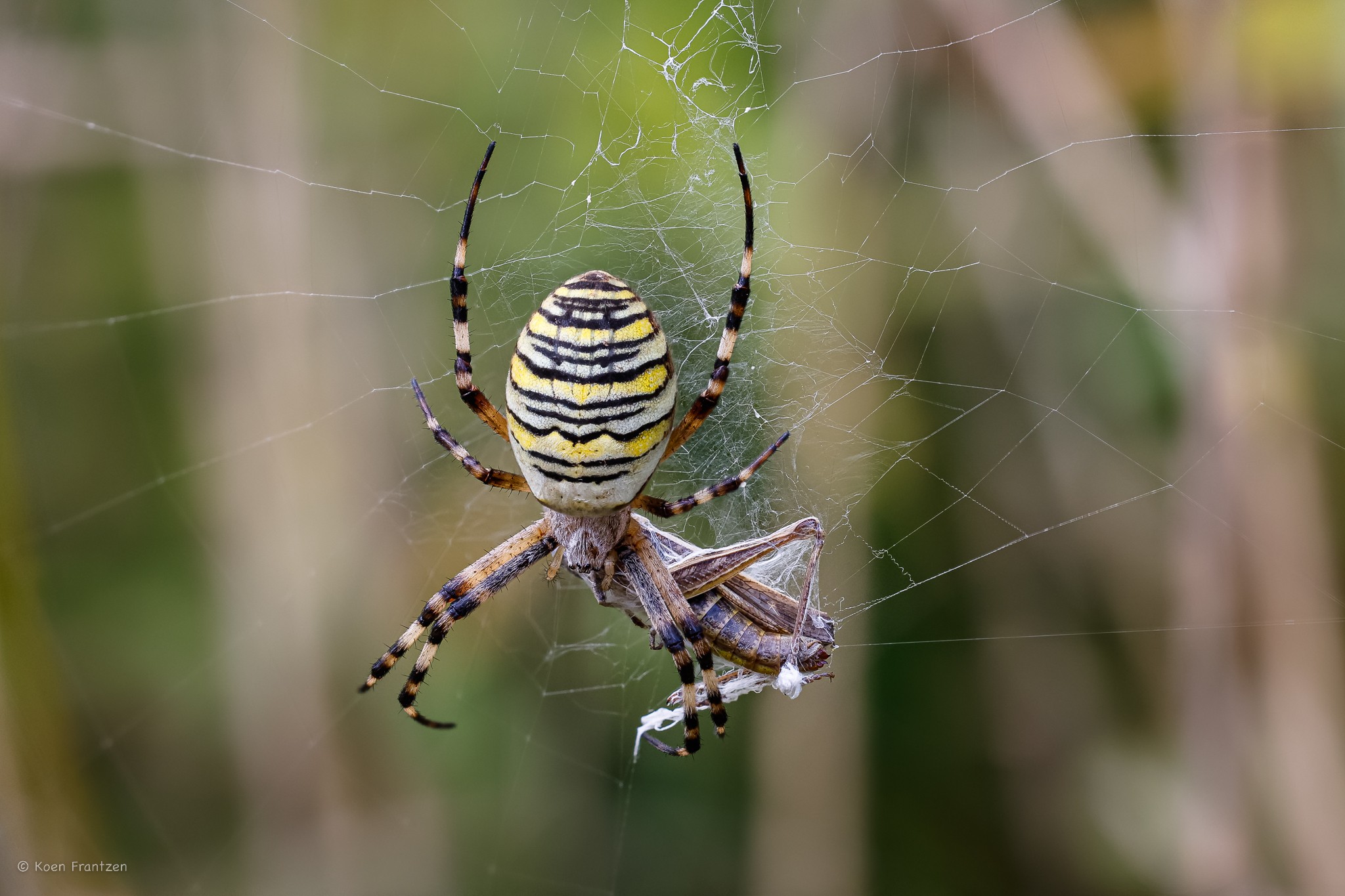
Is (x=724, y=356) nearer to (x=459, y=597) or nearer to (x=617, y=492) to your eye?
(x=617, y=492)

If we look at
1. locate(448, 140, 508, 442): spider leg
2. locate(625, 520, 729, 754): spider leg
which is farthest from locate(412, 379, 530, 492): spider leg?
locate(625, 520, 729, 754): spider leg

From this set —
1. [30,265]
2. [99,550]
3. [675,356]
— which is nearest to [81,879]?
[99,550]

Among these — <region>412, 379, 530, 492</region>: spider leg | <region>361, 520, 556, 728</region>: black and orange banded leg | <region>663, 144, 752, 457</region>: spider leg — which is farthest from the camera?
<region>361, 520, 556, 728</region>: black and orange banded leg

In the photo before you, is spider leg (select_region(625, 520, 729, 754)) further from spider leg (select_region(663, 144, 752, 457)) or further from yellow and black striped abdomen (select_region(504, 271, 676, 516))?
yellow and black striped abdomen (select_region(504, 271, 676, 516))

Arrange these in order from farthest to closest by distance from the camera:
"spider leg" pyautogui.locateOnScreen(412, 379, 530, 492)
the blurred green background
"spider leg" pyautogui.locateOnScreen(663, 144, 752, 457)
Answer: "spider leg" pyautogui.locateOnScreen(412, 379, 530, 492) < the blurred green background < "spider leg" pyautogui.locateOnScreen(663, 144, 752, 457)

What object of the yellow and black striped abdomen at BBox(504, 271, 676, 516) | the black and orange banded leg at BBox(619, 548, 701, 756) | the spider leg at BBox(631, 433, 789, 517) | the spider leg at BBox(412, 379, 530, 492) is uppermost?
the yellow and black striped abdomen at BBox(504, 271, 676, 516)

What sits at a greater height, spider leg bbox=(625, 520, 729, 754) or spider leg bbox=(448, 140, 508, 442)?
spider leg bbox=(448, 140, 508, 442)

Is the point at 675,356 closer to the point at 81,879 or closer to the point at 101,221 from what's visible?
the point at 101,221

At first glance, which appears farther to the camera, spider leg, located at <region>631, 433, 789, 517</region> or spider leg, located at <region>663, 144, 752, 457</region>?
spider leg, located at <region>631, 433, 789, 517</region>
